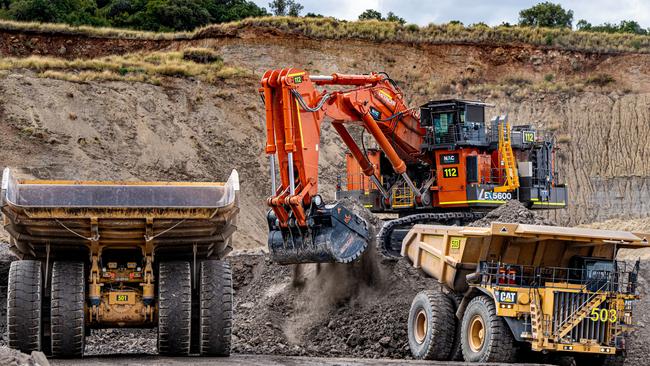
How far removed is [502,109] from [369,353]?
28.8 m

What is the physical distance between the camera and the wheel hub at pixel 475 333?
1652cm

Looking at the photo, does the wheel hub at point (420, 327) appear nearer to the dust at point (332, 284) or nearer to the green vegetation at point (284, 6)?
the dust at point (332, 284)

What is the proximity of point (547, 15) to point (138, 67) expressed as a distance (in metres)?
42.0

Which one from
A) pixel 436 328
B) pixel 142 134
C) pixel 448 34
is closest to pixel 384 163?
pixel 436 328

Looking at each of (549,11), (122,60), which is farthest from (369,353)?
(549,11)

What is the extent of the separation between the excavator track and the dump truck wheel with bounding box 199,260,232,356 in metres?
7.51

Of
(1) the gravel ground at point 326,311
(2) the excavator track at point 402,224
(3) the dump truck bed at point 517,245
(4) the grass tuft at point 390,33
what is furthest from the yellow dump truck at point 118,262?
(4) the grass tuft at point 390,33

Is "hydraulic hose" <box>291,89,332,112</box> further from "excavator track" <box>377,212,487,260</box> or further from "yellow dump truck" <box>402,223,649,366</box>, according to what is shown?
"yellow dump truck" <box>402,223,649,366</box>

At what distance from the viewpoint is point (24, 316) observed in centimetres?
1460

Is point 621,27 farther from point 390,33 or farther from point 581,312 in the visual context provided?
point 581,312

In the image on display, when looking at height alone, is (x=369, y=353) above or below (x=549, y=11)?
below

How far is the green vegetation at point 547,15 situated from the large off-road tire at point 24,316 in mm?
65009

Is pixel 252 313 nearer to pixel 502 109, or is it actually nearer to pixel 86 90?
pixel 86 90

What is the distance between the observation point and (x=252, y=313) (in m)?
23.1
